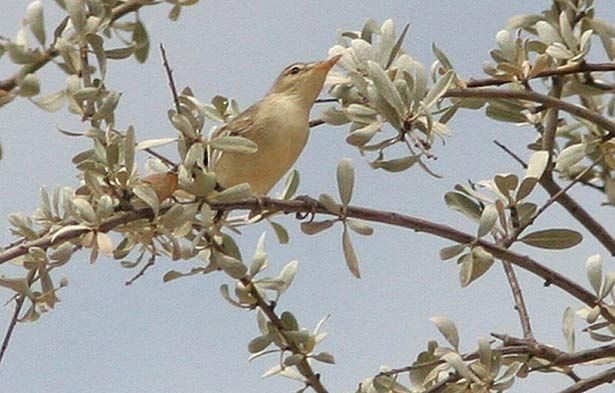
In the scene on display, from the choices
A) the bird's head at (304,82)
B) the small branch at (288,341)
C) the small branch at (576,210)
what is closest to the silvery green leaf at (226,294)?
the small branch at (288,341)

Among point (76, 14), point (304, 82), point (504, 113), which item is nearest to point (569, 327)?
point (504, 113)

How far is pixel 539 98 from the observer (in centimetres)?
185

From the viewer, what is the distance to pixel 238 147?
1.82 meters

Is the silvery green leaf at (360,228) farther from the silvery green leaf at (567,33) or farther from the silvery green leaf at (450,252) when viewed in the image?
the silvery green leaf at (567,33)

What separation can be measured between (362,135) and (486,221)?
0.22 meters

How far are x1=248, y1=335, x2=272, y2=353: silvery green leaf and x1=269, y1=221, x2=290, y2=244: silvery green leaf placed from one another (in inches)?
7.2

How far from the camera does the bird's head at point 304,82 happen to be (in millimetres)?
3129

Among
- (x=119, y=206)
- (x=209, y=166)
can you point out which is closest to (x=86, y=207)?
(x=119, y=206)

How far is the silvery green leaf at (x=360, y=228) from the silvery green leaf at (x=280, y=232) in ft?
1.00

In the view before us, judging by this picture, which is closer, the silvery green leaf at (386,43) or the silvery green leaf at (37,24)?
the silvery green leaf at (37,24)

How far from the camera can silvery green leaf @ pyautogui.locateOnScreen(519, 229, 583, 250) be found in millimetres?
A: 1917

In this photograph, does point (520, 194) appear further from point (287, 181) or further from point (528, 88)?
point (287, 181)

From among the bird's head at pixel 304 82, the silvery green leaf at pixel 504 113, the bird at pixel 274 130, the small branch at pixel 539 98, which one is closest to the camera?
the small branch at pixel 539 98

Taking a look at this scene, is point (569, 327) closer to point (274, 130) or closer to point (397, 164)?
point (397, 164)
